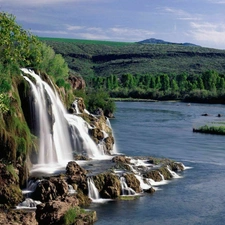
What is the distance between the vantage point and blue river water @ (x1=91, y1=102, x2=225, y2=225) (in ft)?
99.9

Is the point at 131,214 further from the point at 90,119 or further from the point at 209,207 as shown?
the point at 90,119

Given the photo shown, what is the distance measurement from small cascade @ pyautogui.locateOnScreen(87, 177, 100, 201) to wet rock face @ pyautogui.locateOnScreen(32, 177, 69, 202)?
1827mm

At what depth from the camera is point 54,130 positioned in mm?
42594

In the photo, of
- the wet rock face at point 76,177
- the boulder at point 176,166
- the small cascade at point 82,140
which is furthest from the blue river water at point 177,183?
the small cascade at point 82,140

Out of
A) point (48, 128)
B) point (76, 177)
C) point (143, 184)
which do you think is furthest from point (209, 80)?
point (76, 177)

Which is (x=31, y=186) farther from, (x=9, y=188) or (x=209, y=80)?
Result: (x=209, y=80)

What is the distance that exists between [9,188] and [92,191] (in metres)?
5.38

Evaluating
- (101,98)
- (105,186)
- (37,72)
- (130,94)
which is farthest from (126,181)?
(130,94)

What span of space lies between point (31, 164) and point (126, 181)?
7050 mm

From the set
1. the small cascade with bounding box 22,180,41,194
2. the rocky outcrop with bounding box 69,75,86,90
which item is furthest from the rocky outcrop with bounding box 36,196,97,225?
the rocky outcrop with bounding box 69,75,86,90

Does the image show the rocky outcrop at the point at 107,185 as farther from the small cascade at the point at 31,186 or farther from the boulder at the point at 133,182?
the small cascade at the point at 31,186

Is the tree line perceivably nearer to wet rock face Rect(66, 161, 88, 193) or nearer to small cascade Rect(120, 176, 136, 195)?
small cascade Rect(120, 176, 136, 195)

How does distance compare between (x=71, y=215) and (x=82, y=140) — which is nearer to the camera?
(x=71, y=215)

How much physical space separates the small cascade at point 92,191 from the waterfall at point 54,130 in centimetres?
352
